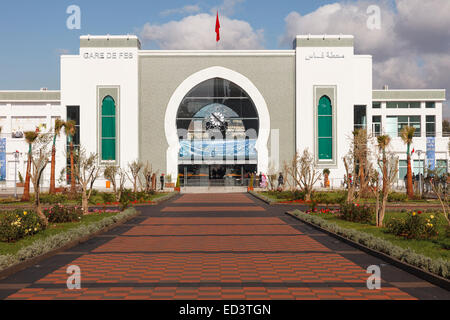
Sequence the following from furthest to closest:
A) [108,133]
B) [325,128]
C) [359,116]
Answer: [359,116], [325,128], [108,133]

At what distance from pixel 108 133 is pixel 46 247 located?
39.6 m

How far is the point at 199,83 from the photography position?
5044cm

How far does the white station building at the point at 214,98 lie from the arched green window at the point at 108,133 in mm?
98

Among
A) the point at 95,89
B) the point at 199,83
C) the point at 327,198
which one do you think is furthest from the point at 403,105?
the point at 327,198

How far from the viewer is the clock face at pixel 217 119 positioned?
53.9 metres

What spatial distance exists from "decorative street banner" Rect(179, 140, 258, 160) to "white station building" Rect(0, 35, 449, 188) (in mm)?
105

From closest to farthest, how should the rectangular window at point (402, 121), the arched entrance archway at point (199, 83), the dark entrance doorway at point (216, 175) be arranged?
the arched entrance archway at point (199, 83) < the dark entrance doorway at point (216, 175) < the rectangular window at point (402, 121)

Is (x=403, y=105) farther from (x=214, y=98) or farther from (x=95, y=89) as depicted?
(x=95, y=89)

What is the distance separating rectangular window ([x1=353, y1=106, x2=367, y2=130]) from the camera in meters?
50.5

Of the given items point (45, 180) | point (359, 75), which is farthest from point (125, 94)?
point (359, 75)

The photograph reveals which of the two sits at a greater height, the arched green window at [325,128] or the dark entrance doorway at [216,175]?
the arched green window at [325,128]
